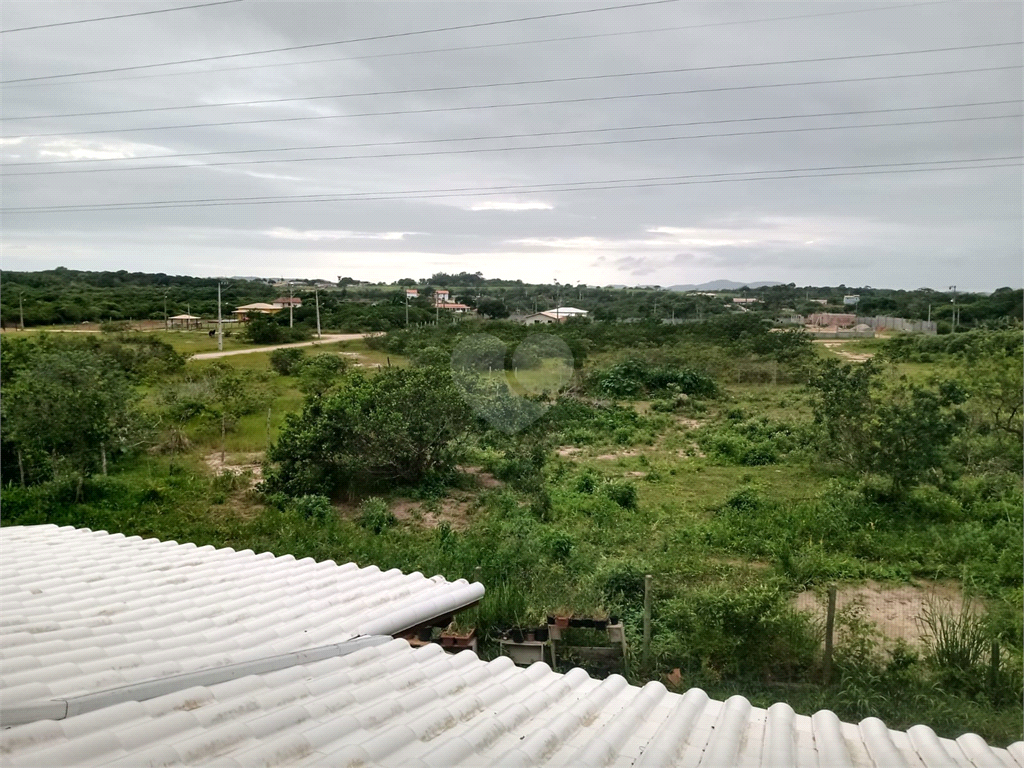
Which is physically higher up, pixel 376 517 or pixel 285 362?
pixel 285 362

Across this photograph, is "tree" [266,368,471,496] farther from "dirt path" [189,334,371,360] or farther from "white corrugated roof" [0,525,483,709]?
"dirt path" [189,334,371,360]

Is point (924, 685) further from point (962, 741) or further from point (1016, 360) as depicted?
point (1016, 360)

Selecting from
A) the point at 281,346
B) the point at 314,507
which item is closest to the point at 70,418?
the point at 314,507

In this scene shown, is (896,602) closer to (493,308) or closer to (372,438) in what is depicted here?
(372,438)

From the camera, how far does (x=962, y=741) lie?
2.17m

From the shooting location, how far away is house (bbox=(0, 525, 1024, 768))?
5.76ft

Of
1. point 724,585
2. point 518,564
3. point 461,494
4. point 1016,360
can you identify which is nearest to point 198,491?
point 461,494

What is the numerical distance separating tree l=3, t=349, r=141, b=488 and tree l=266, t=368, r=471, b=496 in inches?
70.1

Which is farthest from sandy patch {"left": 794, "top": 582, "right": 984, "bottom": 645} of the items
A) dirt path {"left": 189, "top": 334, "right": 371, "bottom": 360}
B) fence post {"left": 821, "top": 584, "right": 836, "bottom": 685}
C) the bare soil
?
dirt path {"left": 189, "top": 334, "right": 371, "bottom": 360}

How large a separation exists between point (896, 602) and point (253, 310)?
13.1 meters

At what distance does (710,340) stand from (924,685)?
11859 mm

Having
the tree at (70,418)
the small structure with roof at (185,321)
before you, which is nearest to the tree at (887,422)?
the tree at (70,418)

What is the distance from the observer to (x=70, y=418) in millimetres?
8102

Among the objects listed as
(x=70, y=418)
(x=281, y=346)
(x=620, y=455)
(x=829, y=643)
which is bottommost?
(x=620, y=455)
